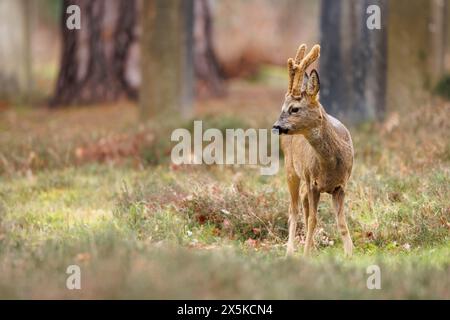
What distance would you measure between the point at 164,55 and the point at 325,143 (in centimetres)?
838

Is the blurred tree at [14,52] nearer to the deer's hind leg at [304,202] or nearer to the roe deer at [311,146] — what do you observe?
the deer's hind leg at [304,202]

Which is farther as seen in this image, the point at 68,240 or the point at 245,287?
the point at 68,240

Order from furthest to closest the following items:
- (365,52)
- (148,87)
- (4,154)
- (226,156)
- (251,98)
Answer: (251,98) → (148,87) → (365,52) → (4,154) → (226,156)

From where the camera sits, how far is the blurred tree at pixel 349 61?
45.5 feet

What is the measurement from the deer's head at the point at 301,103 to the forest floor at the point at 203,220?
1.05 meters

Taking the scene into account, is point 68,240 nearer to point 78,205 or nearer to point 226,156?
point 78,205

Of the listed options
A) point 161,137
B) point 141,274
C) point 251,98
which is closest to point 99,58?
point 251,98

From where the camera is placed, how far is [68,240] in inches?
306

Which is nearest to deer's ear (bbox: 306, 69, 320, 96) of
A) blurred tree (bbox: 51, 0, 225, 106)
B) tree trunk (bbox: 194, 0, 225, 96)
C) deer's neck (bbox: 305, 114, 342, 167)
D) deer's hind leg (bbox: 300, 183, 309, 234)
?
deer's neck (bbox: 305, 114, 342, 167)

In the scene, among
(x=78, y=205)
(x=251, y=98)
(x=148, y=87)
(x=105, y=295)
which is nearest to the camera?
(x=105, y=295)

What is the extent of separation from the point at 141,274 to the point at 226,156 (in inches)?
222

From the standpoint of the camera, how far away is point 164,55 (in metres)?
15.9

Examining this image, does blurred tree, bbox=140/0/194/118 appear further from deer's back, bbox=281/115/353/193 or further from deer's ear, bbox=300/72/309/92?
→ deer's ear, bbox=300/72/309/92
